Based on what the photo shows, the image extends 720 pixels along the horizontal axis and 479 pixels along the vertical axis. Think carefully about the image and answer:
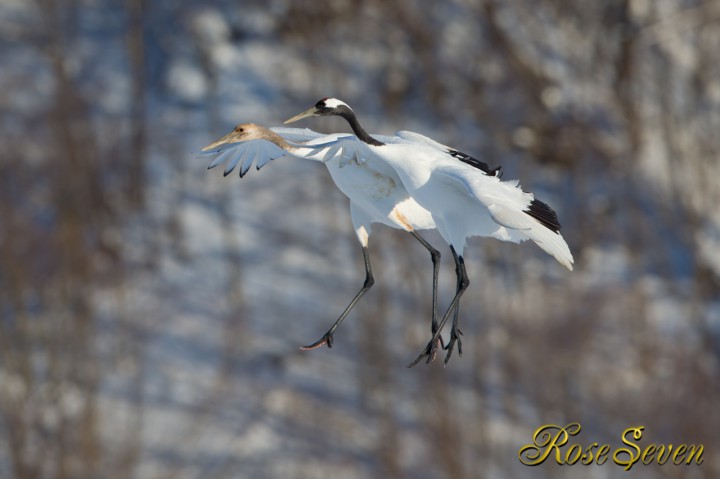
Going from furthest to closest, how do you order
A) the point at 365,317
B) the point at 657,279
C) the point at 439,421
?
the point at 657,279 < the point at 365,317 < the point at 439,421

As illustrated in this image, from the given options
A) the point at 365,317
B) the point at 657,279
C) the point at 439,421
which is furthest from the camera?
the point at 657,279

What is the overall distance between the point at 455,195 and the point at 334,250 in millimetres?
23697

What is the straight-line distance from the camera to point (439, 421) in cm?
2681

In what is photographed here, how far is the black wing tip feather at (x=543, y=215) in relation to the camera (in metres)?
6.12

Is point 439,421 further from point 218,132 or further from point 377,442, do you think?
point 218,132

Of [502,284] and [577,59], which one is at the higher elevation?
[577,59]

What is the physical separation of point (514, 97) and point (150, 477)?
11.5m

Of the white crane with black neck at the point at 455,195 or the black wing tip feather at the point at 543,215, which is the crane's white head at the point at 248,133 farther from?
the black wing tip feather at the point at 543,215

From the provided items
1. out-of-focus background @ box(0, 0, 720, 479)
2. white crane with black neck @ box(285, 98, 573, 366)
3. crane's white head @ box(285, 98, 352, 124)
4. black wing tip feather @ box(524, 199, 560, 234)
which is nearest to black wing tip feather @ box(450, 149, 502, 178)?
white crane with black neck @ box(285, 98, 573, 366)

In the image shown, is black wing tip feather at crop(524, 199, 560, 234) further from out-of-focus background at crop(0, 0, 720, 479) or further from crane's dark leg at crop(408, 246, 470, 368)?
out-of-focus background at crop(0, 0, 720, 479)

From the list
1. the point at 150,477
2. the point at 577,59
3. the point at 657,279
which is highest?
the point at 577,59

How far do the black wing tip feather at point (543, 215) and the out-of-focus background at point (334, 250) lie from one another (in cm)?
1936

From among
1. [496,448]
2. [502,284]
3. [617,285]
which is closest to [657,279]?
[617,285]

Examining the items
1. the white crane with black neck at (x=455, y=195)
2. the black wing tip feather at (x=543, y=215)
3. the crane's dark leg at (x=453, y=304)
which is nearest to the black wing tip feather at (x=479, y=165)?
the white crane with black neck at (x=455, y=195)
